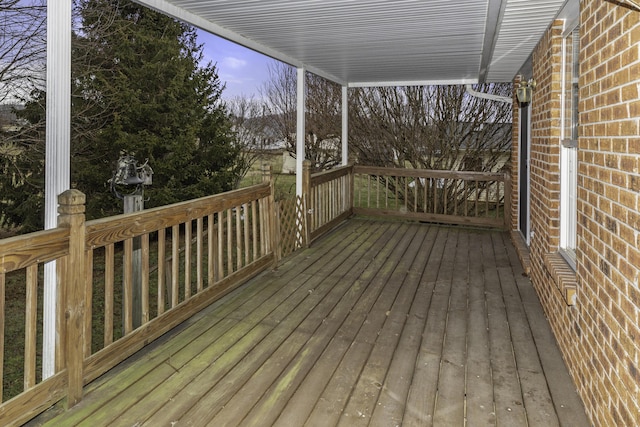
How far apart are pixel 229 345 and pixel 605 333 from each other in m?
2.17

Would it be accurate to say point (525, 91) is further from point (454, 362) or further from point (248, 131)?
point (248, 131)

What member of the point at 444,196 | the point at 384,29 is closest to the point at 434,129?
the point at 444,196

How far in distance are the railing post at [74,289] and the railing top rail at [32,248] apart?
0.18 ft

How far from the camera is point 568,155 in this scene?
3574 millimetres

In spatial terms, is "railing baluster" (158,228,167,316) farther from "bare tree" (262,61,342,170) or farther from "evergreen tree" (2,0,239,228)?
"bare tree" (262,61,342,170)

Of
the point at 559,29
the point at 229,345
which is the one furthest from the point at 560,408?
the point at 559,29

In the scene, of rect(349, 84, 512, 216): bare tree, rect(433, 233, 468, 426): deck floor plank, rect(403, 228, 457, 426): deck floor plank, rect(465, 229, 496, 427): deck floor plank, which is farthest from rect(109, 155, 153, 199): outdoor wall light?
rect(349, 84, 512, 216): bare tree

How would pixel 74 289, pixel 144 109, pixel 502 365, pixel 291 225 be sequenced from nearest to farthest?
pixel 74 289 < pixel 502 365 < pixel 291 225 < pixel 144 109

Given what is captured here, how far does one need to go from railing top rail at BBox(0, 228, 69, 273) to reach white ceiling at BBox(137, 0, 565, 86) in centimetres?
196

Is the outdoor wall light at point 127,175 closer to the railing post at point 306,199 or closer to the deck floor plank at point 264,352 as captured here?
the deck floor plank at point 264,352

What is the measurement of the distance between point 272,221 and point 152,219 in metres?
2.06

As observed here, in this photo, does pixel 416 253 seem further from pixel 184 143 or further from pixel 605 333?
pixel 184 143

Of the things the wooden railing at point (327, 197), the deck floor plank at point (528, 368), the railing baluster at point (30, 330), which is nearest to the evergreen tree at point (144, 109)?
the wooden railing at point (327, 197)

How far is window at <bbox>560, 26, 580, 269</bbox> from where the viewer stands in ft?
11.1
